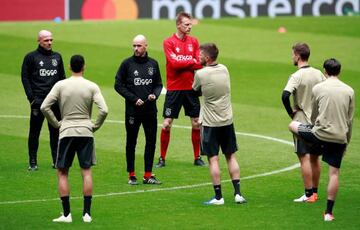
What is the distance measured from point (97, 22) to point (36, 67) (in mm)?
20294

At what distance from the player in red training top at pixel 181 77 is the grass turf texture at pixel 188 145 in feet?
2.27

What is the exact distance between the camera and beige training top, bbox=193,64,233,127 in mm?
15203

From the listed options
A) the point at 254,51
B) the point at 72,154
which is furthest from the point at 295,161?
the point at 254,51

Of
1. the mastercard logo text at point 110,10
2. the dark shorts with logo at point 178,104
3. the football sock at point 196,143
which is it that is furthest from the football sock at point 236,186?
the mastercard logo text at point 110,10

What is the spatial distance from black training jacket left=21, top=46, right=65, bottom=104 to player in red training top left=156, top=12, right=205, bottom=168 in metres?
2.11

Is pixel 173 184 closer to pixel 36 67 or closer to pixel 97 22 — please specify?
pixel 36 67

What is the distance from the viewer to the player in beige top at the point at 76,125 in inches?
547

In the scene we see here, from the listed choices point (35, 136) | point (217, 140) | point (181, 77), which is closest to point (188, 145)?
point (181, 77)

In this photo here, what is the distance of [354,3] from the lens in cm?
4056

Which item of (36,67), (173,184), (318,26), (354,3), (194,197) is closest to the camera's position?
(194,197)

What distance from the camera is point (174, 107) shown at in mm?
18953

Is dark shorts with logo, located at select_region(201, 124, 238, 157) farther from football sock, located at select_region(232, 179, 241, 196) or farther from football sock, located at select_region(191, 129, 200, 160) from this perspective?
football sock, located at select_region(191, 129, 200, 160)

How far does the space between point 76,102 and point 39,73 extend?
4.34 m

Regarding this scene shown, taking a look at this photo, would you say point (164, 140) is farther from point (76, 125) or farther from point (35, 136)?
point (76, 125)
